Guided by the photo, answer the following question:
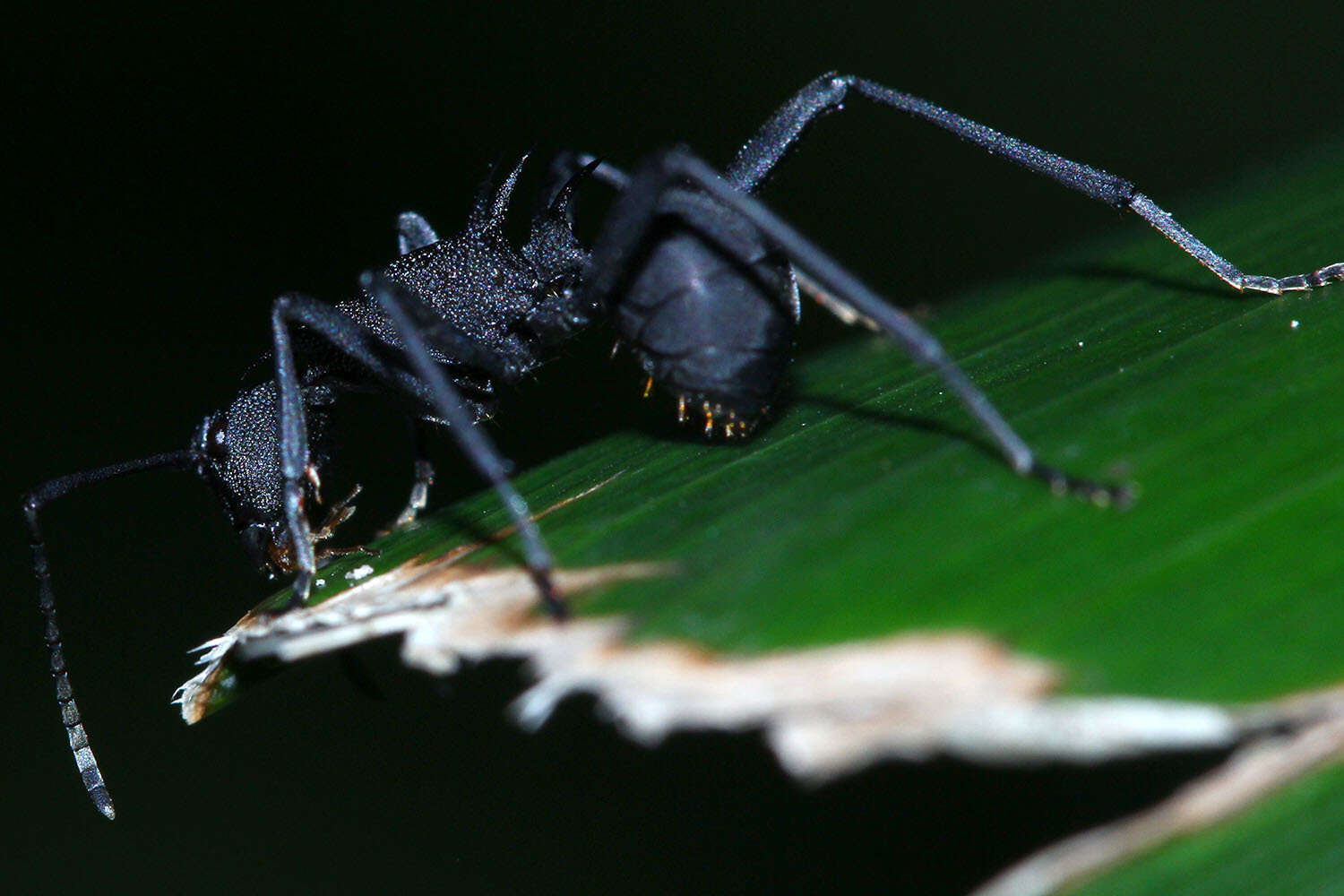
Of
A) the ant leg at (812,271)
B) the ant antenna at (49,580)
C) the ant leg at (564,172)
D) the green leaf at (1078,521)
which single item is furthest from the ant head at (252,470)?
the ant leg at (812,271)

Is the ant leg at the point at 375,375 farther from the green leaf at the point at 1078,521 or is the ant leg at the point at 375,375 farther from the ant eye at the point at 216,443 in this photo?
the ant eye at the point at 216,443

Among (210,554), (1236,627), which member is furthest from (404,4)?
(1236,627)

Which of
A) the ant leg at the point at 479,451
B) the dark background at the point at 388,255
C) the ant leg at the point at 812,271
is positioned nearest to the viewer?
the ant leg at the point at 812,271

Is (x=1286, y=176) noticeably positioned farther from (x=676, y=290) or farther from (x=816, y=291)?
(x=676, y=290)

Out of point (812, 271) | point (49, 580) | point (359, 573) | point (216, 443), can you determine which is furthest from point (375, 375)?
point (812, 271)

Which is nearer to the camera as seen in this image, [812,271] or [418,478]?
[812,271]

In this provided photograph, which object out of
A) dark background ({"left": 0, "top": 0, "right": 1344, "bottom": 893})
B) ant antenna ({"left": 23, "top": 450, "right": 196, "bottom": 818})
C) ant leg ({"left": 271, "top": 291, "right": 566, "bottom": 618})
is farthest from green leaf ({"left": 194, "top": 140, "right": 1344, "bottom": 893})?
ant antenna ({"left": 23, "top": 450, "right": 196, "bottom": 818})

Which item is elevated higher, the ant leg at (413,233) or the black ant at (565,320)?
the ant leg at (413,233)

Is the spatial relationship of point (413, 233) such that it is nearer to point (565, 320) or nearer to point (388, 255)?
point (565, 320)
